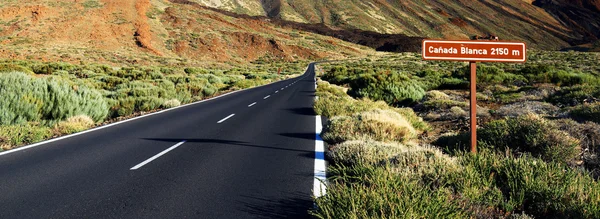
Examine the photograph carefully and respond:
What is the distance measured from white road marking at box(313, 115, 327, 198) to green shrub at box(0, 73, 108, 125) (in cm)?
770

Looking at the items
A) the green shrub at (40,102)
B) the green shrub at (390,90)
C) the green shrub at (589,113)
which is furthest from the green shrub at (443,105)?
the green shrub at (40,102)

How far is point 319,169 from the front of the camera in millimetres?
5766

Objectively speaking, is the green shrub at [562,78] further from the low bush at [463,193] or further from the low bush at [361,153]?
the low bush at [463,193]

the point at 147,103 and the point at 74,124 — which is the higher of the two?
the point at 147,103

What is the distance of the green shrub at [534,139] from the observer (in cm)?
590

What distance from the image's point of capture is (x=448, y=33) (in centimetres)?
18912

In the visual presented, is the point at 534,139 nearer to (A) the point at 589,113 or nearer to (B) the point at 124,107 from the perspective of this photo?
(A) the point at 589,113

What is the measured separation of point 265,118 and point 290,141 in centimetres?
418

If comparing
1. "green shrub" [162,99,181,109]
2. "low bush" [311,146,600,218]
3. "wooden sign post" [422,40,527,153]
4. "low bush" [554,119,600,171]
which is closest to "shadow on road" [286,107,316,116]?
"green shrub" [162,99,181,109]

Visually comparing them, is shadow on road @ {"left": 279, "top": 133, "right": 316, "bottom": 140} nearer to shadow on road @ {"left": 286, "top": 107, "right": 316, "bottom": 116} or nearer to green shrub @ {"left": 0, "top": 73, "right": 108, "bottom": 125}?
shadow on road @ {"left": 286, "top": 107, "right": 316, "bottom": 116}

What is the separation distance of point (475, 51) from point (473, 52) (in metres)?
0.03

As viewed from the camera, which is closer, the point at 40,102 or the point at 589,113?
the point at 589,113

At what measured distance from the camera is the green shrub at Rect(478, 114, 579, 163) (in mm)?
5898

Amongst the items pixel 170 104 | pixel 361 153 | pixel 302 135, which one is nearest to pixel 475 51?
pixel 361 153
